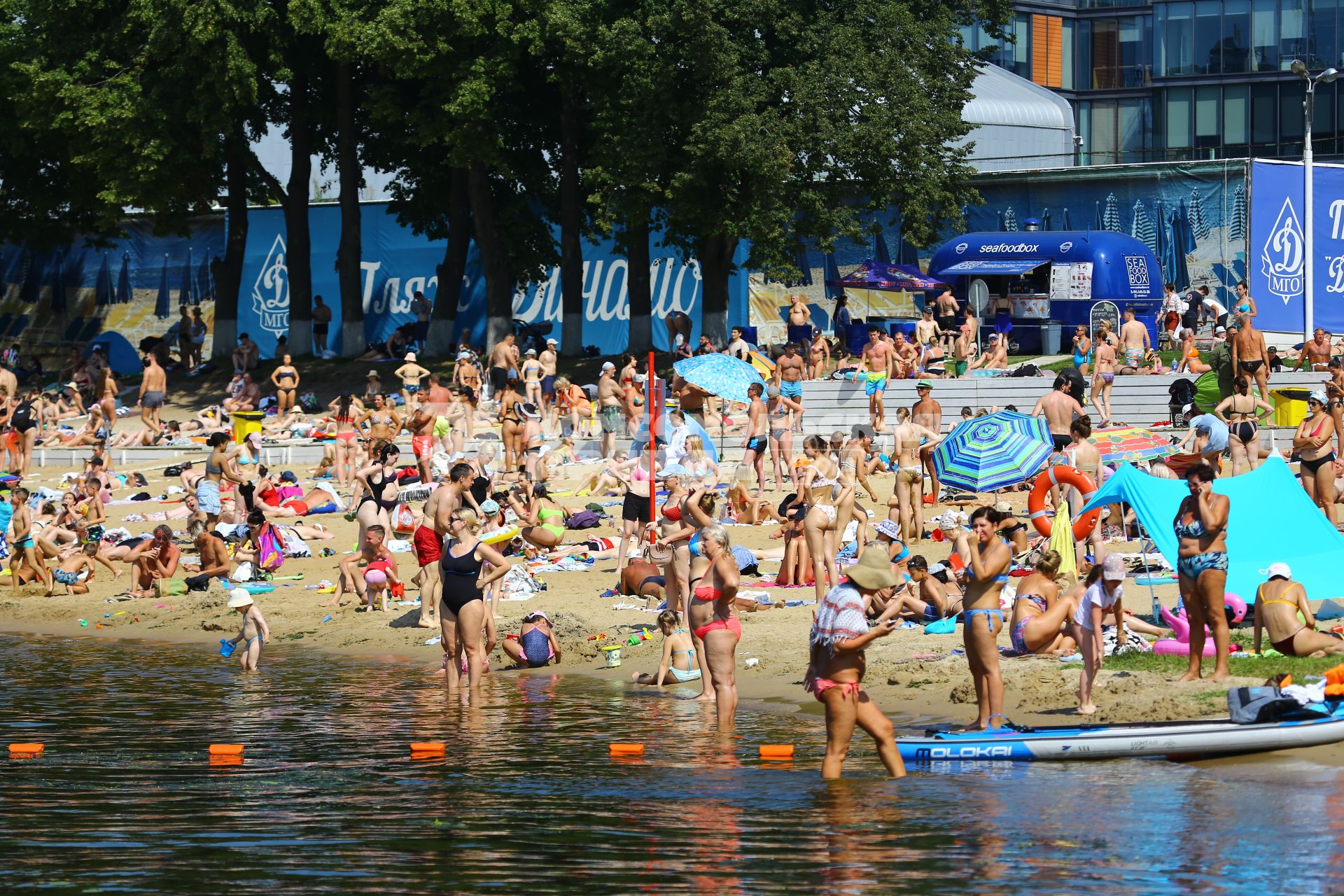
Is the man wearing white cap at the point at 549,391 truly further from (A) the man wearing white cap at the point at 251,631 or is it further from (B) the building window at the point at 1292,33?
(B) the building window at the point at 1292,33

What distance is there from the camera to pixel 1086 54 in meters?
59.9

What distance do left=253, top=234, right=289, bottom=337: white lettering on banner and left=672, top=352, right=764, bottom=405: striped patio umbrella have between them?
82.4ft

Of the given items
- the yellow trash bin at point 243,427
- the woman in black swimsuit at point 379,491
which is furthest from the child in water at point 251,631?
the yellow trash bin at point 243,427

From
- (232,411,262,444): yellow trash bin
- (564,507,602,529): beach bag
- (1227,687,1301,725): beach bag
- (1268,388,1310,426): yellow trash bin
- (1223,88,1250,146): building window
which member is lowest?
(1227,687,1301,725): beach bag

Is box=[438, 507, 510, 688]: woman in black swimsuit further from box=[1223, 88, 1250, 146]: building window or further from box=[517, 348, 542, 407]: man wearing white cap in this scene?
box=[1223, 88, 1250, 146]: building window

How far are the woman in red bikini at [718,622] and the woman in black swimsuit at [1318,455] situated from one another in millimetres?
9056

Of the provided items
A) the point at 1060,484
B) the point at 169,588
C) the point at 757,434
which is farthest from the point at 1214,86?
the point at 169,588

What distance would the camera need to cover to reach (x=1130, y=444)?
922 inches

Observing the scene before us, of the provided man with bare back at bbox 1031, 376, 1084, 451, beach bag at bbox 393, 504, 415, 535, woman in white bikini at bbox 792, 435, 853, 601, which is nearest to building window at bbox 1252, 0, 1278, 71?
man with bare back at bbox 1031, 376, 1084, 451

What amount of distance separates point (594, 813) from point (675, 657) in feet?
14.6

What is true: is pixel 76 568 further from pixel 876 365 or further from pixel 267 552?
pixel 876 365

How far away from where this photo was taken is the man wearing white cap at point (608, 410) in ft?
84.0

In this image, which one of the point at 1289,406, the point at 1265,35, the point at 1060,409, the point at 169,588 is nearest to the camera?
the point at 169,588

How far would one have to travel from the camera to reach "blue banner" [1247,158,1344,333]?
105 ft
